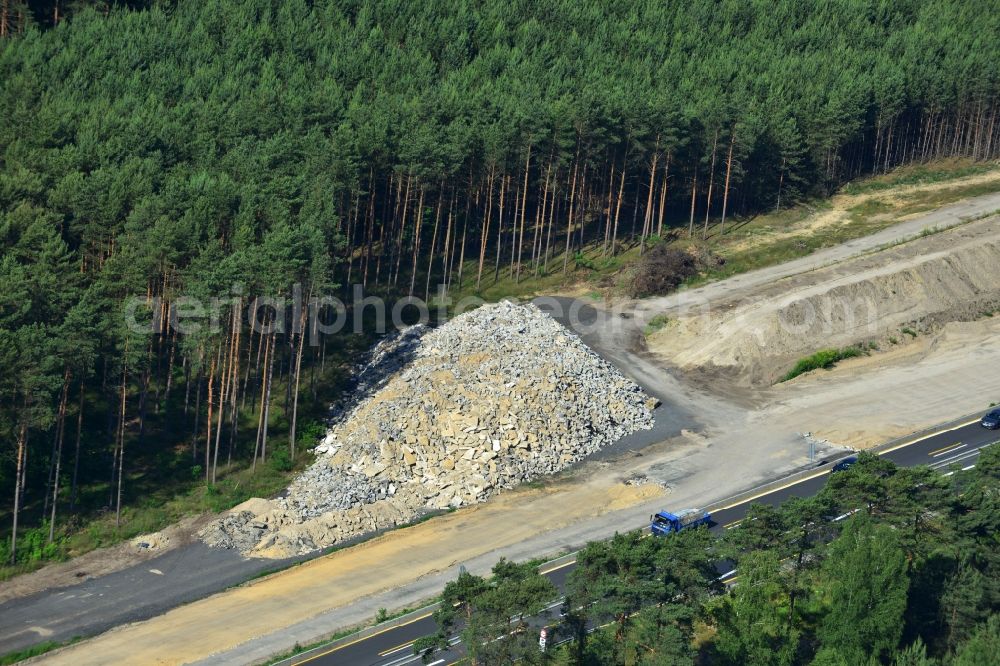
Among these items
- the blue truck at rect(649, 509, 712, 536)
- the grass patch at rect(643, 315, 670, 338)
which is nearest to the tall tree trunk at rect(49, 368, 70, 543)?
the blue truck at rect(649, 509, 712, 536)

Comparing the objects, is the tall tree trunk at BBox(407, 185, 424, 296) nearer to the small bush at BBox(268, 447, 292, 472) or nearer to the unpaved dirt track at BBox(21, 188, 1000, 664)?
the unpaved dirt track at BBox(21, 188, 1000, 664)

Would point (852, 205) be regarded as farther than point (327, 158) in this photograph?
Yes

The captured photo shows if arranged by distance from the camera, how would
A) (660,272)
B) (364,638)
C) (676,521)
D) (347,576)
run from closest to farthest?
(364,638)
(347,576)
(676,521)
(660,272)

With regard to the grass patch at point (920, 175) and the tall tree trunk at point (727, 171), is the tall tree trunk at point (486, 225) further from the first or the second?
the grass patch at point (920, 175)

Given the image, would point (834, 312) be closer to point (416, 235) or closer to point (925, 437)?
point (925, 437)

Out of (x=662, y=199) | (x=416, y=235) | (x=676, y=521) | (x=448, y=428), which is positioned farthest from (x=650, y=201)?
(x=676, y=521)

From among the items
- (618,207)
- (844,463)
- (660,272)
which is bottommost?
(844,463)
